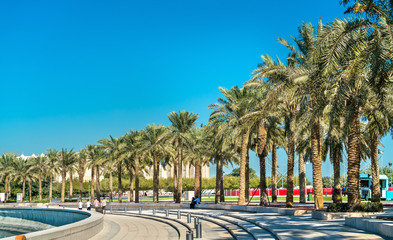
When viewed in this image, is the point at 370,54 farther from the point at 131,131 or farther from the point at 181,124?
the point at 131,131

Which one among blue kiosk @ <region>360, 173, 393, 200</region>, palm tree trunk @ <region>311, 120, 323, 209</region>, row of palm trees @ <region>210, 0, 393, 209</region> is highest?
row of palm trees @ <region>210, 0, 393, 209</region>

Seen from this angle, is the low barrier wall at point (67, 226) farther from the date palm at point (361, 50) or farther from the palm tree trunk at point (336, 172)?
the palm tree trunk at point (336, 172)

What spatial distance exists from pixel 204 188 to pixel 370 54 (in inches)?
3802

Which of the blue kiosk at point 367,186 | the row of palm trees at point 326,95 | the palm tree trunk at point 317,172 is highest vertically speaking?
the row of palm trees at point 326,95

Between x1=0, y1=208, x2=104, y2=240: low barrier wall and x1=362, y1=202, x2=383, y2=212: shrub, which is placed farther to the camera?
x1=362, y1=202, x2=383, y2=212: shrub

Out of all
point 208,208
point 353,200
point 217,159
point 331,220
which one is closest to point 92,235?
point 331,220

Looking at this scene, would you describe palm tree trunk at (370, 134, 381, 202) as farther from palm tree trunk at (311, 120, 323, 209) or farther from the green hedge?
the green hedge

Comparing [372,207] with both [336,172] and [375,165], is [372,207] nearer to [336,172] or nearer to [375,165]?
[375,165]

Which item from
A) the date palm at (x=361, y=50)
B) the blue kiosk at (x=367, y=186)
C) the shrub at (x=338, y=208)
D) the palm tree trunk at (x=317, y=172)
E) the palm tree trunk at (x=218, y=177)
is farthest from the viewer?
the blue kiosk at (x=367, y=186)

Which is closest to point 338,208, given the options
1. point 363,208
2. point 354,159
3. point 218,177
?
point 363,208

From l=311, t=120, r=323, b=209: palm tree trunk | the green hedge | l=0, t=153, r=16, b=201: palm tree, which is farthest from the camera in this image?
l=0, t=153, r=16, b=201: palm tree

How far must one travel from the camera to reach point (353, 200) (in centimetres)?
2136

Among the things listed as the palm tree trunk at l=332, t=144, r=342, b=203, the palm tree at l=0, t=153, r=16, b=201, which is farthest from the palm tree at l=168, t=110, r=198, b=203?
the palm tree at l=0, t=153, r=16, b=201

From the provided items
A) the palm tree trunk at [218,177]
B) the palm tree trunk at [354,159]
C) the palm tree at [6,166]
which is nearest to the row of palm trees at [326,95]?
the palm tree trunk at [354,159]
